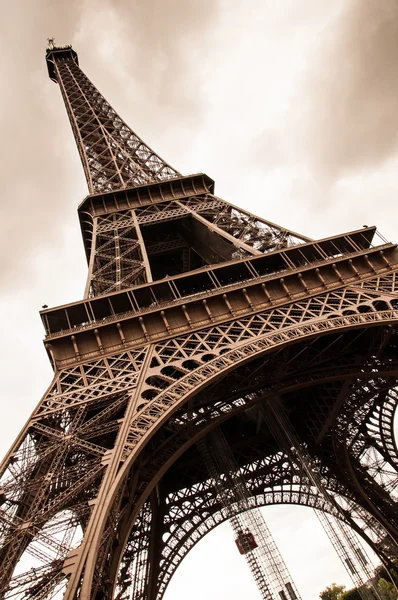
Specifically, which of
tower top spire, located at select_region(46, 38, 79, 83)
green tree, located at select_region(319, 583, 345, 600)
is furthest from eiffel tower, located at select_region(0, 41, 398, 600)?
green tree, located at select_region(319, 583, 345, 600)

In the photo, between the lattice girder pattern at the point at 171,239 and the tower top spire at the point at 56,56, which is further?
the tower top spire at the point at 56,56

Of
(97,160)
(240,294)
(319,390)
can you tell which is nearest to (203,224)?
(240,294)

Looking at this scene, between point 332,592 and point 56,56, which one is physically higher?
point 56,56

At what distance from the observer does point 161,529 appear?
22.9 meters

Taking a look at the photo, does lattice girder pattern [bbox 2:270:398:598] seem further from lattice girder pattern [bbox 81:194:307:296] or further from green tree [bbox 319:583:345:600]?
green tree [bbox 319:583:345:600]

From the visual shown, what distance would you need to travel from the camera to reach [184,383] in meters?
13.5

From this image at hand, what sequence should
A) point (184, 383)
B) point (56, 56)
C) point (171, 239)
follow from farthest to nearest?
point (56, 56)
point (171, 239)
point (184, 383)

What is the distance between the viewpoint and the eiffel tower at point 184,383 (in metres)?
10.7

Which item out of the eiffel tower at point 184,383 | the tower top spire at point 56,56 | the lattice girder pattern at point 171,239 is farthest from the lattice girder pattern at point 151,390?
the tower top spire at point 56,56

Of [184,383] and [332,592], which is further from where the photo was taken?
[332,592]

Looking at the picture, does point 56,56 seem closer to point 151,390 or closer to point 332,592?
point 151,390

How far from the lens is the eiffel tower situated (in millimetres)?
10727

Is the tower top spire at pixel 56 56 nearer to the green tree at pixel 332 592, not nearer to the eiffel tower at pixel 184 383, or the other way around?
the eiffel tower at pixel 184 383

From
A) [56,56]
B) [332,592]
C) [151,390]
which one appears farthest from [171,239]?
[332,592]
